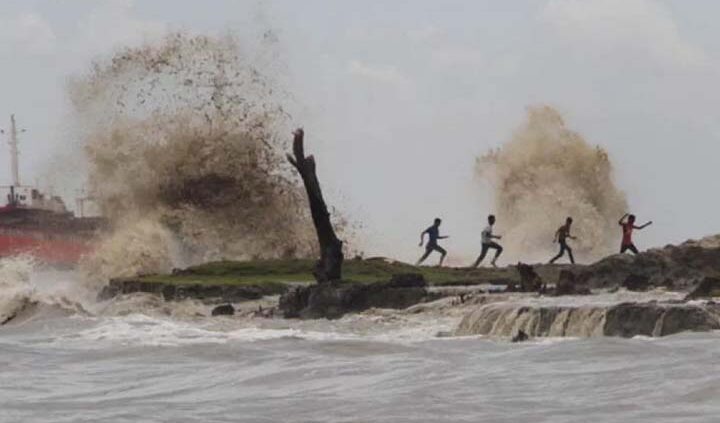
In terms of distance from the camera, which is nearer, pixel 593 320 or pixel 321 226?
pixel 593 320

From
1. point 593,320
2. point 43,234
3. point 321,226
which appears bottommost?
point 593,320

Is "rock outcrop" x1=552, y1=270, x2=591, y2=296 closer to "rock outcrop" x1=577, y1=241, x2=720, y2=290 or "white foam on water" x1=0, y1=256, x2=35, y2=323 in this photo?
"rock outcrop" x1=577, y1=241, x2=720, y2=290

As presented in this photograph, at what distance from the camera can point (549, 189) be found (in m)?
49.5

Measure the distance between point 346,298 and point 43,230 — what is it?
37.7m

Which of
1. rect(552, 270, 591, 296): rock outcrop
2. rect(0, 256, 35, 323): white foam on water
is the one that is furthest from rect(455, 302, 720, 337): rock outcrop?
rect(0, 256, 35, 323): white foam on water

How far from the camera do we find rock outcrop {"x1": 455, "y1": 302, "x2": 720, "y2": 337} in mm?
17766

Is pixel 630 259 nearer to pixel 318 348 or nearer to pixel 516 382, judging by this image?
pixel 318 348

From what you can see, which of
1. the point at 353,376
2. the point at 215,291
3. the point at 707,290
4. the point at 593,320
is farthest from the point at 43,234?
the point at 353,376

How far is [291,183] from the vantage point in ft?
140

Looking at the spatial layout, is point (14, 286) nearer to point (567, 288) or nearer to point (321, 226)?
point (321, 226)

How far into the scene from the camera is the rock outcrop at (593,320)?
17766 millimetres

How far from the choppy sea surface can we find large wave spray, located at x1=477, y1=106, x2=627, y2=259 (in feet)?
84.4

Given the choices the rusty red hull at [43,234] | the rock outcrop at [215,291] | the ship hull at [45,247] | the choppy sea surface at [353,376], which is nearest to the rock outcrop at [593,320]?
the choppy sea surface at [353,376]

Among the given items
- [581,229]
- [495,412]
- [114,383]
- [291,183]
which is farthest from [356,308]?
[581,229]
